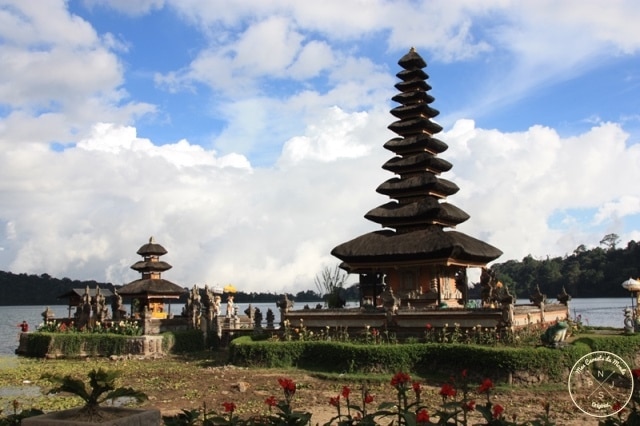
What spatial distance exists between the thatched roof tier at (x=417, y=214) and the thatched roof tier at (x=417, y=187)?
594 mm

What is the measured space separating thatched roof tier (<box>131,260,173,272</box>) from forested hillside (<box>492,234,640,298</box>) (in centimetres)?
5975

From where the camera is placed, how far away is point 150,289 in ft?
133

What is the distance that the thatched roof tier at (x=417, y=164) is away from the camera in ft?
113

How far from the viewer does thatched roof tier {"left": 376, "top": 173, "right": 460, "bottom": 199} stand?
110 ft

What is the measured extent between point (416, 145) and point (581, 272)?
267 ft

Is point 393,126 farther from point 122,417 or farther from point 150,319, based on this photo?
point 122,417

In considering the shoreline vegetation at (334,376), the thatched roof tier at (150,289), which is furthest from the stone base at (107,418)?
the thatched roof tier at (150,289)

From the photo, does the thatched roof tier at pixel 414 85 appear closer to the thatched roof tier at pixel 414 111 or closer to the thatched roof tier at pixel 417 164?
the thatched roof tier at pixel 414 111

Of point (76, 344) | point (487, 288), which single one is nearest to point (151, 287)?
point (76, 344)

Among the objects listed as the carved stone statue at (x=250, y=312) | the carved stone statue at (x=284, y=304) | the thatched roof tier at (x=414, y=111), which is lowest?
the carved stone statue at (x=250, y=312)

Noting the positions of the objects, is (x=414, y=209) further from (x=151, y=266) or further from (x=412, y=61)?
(x=151, y=266)

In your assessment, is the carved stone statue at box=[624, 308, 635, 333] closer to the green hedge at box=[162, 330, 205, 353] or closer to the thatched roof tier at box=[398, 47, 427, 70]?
the thatched roof tier at box=[398, 47, 427, 70]

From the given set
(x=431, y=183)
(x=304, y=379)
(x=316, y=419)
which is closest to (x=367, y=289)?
(x=431, y=183)

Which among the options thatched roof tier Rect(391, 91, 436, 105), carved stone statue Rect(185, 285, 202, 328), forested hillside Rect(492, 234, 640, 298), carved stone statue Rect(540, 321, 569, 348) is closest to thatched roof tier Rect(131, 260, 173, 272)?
carved stone statue Rect(185, 285, 202, 328)
